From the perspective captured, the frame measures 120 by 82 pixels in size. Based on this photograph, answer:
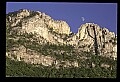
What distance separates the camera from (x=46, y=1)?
1.61m

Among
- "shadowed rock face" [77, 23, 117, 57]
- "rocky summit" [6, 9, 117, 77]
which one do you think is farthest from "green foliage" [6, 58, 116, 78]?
"shadowed rock face" [77, 23, 117, 57]

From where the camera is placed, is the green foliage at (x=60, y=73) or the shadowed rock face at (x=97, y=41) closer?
the green foliage at (x=60, y=73)

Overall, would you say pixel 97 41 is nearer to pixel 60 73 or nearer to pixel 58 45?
pixel 58 45

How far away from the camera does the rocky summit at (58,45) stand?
462 cm

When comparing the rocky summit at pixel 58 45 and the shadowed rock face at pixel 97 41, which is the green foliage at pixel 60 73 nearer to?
the rocky summit at pixel 58 45

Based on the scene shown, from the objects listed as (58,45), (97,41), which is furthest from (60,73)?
(97,41)

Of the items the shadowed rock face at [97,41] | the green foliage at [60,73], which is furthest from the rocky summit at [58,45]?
the green foliage at [60,73]

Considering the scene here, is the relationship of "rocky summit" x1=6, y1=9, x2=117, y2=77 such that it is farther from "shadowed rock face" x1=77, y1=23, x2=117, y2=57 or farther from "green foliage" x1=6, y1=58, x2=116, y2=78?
"green foliage" x1=6, y1=58, x2=116, y2=78

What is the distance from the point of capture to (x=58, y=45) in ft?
23.6

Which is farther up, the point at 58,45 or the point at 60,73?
the point at 58,45

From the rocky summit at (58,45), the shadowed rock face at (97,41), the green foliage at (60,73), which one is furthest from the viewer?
the shadowed rock face at (97,41)

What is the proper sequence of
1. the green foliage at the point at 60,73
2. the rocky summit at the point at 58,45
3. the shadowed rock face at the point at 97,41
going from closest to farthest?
the green foliage at the point at 60,73, the rocky summit at the point at 58,45, the shadowed rock face at the point at 97,41
